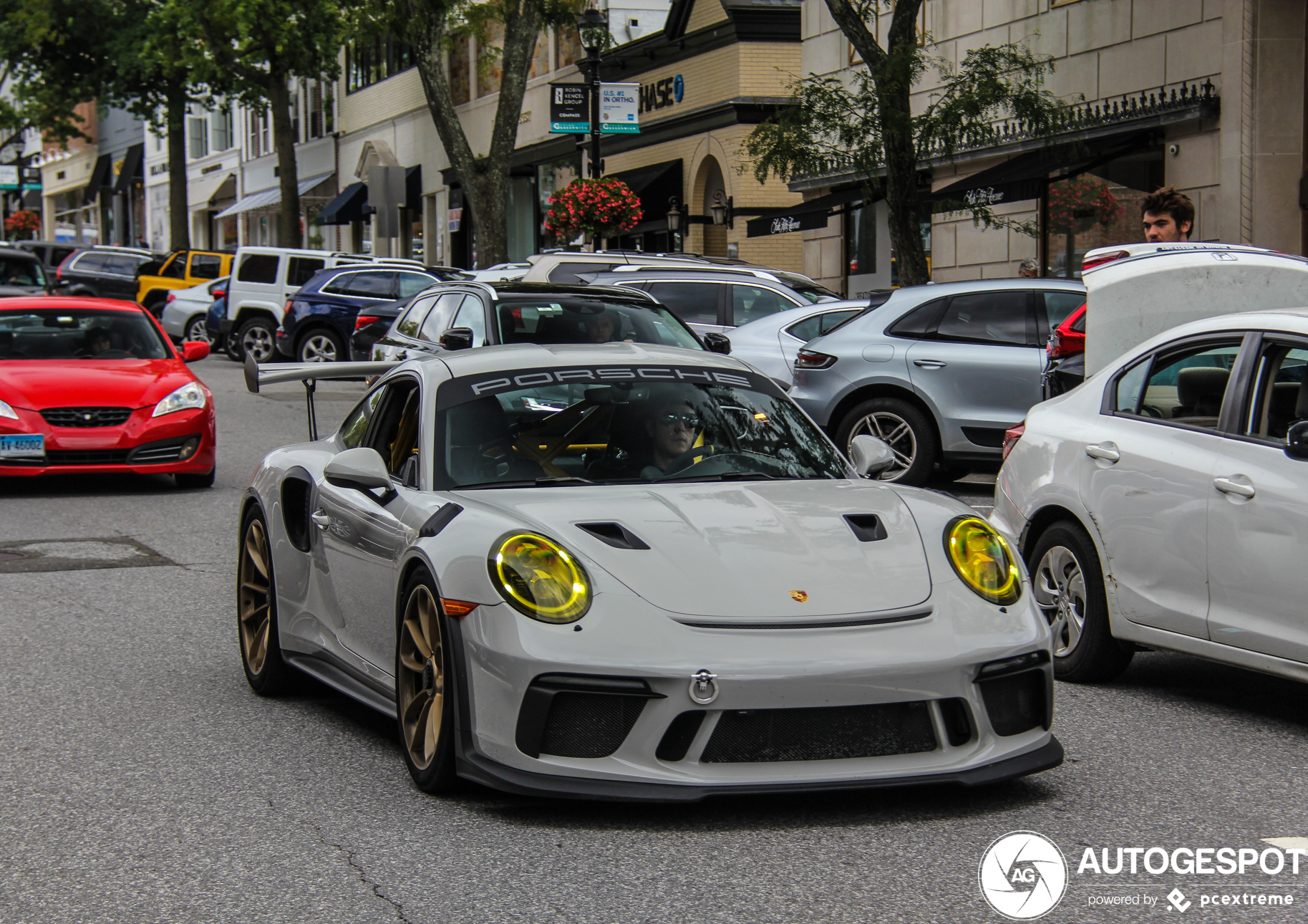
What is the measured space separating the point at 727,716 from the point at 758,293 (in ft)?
42.6

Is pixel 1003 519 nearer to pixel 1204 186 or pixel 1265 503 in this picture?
pixel 1265 503

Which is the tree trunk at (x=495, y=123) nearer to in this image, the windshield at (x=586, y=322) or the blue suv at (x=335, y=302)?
the blue suv at (x=335, y=302)

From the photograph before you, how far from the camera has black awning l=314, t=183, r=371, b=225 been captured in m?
52.7

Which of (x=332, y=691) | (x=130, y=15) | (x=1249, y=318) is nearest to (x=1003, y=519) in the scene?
(x=1249, y=318)

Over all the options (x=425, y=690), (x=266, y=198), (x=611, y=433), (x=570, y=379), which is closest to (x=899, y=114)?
(x=570, y=379)

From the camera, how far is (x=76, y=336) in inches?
572

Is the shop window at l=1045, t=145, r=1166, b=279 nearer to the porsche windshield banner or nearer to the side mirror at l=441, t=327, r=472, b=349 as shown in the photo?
the side mirror at l=441, t=327, r=472, b=349

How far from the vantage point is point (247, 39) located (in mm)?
45031

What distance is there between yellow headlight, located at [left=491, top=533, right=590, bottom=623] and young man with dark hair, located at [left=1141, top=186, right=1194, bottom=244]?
6.56 metres

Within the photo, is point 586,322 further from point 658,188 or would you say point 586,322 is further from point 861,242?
point 658,188

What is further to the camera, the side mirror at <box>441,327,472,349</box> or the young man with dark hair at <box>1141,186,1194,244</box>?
the side mirror at <box>441,327,472,349</box>

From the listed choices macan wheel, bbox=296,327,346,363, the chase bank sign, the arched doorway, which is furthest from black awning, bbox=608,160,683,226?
macan wheel, bbox=296,327,346,363

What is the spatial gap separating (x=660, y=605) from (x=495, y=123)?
2847 cm

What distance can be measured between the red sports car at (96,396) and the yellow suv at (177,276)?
2321 cm
